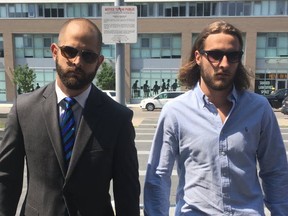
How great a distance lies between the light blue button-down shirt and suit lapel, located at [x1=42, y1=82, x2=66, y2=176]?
24.1 inches

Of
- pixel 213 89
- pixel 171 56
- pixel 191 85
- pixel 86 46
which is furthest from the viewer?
pixel 171 56

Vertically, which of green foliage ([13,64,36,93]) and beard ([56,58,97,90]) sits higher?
beard ([56,58,97,90])

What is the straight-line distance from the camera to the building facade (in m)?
36.8

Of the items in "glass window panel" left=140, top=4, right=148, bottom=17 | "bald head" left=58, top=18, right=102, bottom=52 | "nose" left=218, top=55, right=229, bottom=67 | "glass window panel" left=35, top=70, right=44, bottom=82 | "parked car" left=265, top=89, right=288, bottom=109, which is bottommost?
"parked car" left=265, top=89, right=288, bottom=109

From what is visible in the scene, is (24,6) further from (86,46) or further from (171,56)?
(86,46)

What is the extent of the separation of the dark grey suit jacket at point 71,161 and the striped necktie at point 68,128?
0.13 feet

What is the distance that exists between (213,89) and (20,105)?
1169 mm

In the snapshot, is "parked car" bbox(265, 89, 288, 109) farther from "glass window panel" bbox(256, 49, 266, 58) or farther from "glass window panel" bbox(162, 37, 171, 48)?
"glass window panel" bbox(162, 37, 171, 48)

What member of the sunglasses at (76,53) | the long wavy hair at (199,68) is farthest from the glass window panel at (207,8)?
the sunglasses at (76,53)

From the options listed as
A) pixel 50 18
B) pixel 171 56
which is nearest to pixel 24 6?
pixel 50 18

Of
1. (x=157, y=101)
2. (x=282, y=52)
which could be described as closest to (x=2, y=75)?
(x=157, y=101)

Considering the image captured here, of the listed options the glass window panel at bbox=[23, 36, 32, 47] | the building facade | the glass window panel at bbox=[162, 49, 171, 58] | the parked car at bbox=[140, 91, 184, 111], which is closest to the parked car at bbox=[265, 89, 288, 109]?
the parked car at bbox=[140, 91, 184, 111]

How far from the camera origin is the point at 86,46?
2.04m

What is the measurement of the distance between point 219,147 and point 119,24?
→ 341 centimetres
